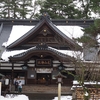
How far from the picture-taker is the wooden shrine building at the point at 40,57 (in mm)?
20141

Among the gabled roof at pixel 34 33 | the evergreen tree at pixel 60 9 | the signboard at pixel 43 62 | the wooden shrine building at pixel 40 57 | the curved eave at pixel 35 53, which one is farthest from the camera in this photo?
the evergreen tree at pixel 60 9

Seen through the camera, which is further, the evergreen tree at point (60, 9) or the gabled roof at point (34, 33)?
the evergreen tree at point (60, 9)

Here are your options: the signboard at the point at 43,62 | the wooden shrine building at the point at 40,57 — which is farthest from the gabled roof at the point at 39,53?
the signboard at the point at 43,62

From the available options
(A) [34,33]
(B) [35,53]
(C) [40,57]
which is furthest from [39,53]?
(A) [34,33]

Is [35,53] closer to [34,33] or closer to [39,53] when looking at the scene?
[39,53]

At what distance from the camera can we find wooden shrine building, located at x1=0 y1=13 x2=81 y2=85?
20141 mm

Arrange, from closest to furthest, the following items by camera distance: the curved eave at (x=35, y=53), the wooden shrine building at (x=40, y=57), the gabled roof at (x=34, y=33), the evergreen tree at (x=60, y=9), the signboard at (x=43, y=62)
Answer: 1. the curved eave at (x=35, y=53)
2. the wooden shrine building at (x=40, y=57)
3. the signboard at (x=43, y=62)
4. the gabled roof at (x=34, y=33)
5. the evergreen tree at (x=60, y=9)

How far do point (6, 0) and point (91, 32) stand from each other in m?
29.8

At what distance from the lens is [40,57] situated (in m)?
21.3

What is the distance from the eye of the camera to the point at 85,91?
10.4 meters

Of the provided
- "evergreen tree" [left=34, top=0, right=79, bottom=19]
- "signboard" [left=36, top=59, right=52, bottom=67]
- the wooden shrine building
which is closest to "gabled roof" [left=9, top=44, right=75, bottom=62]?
the wooden shrine building

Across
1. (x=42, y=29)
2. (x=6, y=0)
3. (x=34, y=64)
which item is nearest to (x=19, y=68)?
(x=34, y=64)

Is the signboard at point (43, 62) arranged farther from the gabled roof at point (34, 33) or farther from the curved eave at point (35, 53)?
the gabled roof at point (34, 33)

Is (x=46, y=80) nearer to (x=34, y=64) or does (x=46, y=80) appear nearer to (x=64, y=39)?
(x=34, y=64)
